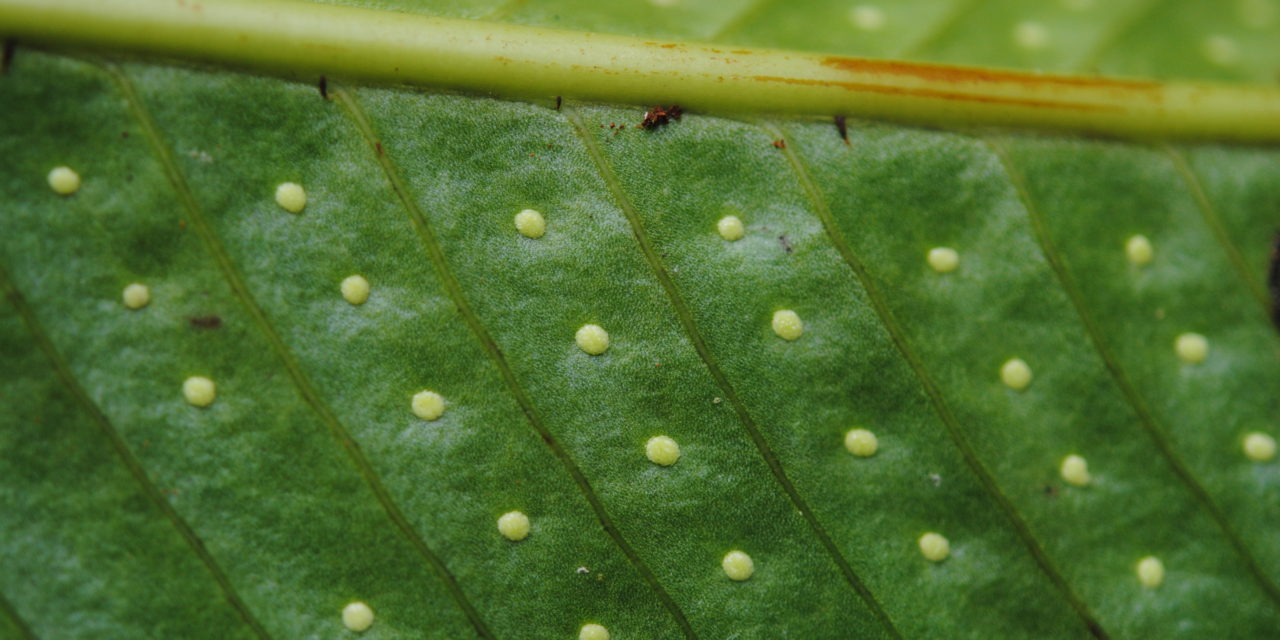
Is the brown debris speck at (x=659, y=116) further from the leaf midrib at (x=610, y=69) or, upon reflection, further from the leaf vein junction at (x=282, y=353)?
the leaf vein junction at (x=282, y=353)

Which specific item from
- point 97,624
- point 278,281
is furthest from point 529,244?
point 97,624

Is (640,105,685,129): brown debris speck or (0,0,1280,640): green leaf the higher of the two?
(640,105,685,129): brown debris speck

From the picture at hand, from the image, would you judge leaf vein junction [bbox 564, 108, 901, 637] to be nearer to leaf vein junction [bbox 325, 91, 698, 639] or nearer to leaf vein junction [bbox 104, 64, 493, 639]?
leaf vein junction [bbox 325, 91, 698, 639]

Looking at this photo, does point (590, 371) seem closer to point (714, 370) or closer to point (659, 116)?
point (714, 370)

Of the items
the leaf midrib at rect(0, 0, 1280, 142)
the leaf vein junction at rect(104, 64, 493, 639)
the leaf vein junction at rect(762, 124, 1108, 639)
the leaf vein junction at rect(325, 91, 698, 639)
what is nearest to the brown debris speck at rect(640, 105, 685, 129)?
the leaf midrib at rect(0, 0, 1280, 142)

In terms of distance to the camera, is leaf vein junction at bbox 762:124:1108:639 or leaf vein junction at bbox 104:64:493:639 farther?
leaf vein junction at bbox 762:124:1108:639

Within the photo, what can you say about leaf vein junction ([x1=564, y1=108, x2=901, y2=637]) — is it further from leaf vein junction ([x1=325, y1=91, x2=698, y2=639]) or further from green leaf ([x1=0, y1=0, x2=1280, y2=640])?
leaf vein junction ([x1=325, y1=91, x2=698, y2=639])

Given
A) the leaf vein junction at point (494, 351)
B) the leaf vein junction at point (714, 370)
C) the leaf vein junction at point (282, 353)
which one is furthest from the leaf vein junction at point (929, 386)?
the leaf vein junction at point (282, 353)

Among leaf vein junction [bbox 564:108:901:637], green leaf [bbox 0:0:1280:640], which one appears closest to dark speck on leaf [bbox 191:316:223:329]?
green leaf [bbox 0:0:1280:640]
